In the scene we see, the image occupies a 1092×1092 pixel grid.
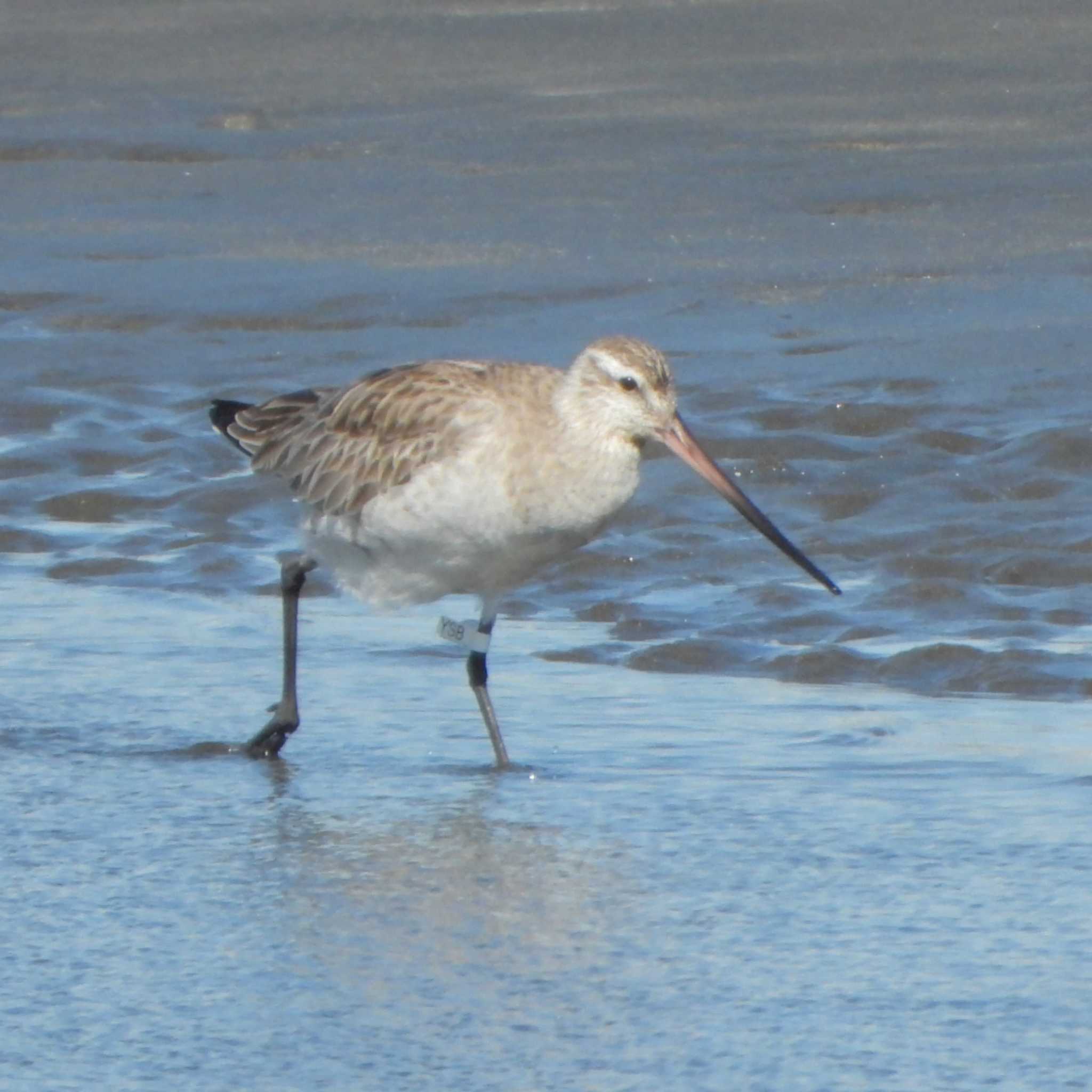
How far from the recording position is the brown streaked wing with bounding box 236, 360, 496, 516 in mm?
5633

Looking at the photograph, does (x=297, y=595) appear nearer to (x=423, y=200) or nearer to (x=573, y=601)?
(x=573, y=601)

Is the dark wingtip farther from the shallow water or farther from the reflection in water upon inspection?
the reflection in water

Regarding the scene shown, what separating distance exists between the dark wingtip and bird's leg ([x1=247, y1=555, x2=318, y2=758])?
15.5 inches

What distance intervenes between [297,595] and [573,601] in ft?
3.01

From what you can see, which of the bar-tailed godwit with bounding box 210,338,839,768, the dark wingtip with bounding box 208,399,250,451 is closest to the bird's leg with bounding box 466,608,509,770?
the bar-tailed godwit with bounding box 210,338,839,768

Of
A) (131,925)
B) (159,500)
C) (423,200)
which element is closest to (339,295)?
(423,200)

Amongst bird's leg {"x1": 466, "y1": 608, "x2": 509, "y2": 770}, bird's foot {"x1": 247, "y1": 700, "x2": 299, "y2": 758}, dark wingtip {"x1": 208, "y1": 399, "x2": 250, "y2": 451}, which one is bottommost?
bird's foot {"x1": 247, "y1": 700, "x2": 299, "y2": 758}

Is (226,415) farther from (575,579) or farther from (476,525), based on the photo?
(476,525)

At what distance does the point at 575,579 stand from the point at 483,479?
138 centimetres

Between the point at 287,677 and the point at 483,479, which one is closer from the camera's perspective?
the point at 483,479

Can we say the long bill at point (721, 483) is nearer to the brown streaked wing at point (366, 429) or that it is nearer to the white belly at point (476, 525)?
the white belly at point (476, 525)

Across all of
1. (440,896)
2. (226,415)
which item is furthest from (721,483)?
(440,896)

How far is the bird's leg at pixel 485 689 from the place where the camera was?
210 inches

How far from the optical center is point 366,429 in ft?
19.5
